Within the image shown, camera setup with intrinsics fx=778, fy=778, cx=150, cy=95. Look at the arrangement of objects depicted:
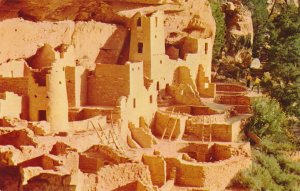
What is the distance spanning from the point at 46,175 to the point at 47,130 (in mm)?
3856

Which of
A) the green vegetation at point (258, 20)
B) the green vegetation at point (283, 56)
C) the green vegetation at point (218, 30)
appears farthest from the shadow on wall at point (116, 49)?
the green vegetation at point (258, 20)

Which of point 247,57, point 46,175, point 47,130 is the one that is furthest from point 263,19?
point 46,175

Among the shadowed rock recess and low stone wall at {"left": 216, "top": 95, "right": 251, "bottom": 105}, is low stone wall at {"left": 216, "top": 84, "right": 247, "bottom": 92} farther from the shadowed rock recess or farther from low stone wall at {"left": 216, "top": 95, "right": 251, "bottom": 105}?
the shadowed rock recess

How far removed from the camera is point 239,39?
37.9 m

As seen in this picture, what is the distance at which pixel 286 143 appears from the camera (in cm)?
2852

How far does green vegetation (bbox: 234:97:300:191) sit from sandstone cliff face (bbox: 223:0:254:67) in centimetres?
693

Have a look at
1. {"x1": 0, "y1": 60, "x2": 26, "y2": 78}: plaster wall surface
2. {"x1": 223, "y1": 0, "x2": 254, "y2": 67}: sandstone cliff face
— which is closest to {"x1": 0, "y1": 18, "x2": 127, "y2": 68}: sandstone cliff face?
{"x1": 0, "y1": 60, "x2": 26, "y2": 78}: plaster wall surface

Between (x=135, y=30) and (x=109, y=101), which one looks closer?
(x=109, y=101)

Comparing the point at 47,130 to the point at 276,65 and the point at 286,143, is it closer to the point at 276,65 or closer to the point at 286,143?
the point at 286,143

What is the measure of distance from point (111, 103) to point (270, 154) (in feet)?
20.1

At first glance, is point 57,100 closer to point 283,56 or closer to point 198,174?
point 198,174

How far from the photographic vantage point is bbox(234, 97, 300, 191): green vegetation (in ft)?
78.5

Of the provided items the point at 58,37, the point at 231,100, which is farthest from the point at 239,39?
the point at 58,37

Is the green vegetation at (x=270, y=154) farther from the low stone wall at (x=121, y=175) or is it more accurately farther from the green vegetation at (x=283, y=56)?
the low stone wall at (x=121, y=175)
